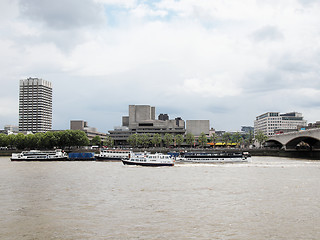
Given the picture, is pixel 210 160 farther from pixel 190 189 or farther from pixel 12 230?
pixel 12 230

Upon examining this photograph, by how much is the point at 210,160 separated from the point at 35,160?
5877cm

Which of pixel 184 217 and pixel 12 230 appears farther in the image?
pixel 184 217

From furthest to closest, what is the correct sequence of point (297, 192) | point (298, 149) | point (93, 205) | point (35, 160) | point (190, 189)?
point (298, 149), point (35, 160), point (190, 189), point (297, 192), point (93, 205)

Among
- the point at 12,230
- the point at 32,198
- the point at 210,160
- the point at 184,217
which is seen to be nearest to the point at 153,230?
the point at 184,217

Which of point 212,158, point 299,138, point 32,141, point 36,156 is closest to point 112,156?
point 36,156

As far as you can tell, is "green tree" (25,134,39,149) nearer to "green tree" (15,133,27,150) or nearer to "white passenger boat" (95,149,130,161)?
"green tree" (15,133,27,150)

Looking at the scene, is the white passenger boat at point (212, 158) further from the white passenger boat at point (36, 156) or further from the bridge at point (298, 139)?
the white passenger boat at point (36, 156)

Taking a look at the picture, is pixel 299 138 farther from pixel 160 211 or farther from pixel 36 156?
pixel 160 211

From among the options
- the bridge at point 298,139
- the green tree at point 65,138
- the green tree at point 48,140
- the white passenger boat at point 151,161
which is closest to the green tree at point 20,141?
the green tree at point 48,140

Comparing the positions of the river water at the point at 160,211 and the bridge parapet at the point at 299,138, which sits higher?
the bridge parapet at the point at 299,138

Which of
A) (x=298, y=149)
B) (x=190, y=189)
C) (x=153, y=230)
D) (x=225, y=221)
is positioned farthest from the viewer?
(x=298, y=149)

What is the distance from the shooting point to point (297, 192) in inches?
1746

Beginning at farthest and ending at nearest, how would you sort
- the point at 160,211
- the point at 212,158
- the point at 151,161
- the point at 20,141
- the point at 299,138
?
the point at 20,141 → the point at 299,138 → the point at 212,158 → the point at 151,161 → the point at 160,211

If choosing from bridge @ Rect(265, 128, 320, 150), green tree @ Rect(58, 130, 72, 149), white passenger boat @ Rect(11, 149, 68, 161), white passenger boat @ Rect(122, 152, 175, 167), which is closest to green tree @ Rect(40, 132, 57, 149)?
green tree @ Rect(58, 130, 72, 149)
